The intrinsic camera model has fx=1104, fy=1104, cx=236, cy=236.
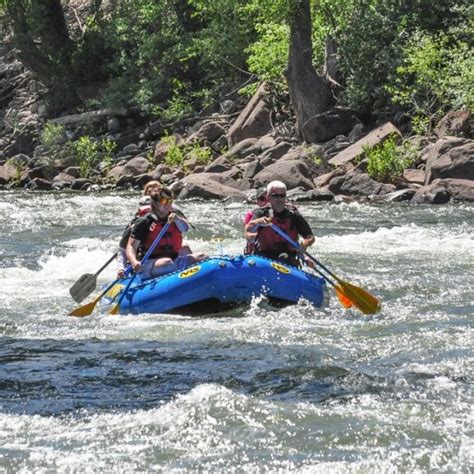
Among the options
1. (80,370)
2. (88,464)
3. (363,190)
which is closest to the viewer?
(88,464)

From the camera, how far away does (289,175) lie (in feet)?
62.1

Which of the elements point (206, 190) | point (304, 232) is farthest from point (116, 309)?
point (206, 190)

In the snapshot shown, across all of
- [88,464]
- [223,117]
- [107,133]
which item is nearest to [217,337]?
[88,464]

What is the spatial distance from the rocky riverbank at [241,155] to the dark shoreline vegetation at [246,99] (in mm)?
37

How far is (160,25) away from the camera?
93.9ft

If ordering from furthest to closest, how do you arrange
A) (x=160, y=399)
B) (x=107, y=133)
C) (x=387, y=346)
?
(x=107, y=133) < (x=387, y=346) < (x=160, y=399)

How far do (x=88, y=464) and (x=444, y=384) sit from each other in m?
2.18

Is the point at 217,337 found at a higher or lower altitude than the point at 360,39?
lower

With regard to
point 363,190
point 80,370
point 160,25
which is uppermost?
point 160,25

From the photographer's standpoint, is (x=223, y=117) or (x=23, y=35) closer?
(x=223, y=117)

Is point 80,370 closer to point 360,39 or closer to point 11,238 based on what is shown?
point 11,238

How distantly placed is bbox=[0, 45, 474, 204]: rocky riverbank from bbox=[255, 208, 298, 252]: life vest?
315 inches

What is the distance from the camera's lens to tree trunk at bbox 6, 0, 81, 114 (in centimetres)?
2966

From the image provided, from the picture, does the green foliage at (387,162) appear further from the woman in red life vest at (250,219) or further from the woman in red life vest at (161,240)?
the woman in red life vest at (161,240)
